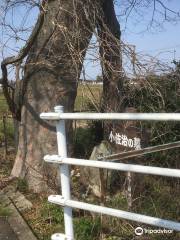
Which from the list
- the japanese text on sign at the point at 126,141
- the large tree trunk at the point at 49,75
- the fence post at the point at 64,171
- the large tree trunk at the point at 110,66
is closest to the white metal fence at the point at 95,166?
the fence post at the point at 64,171

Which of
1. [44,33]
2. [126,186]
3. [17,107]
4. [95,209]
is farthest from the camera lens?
[17,107]

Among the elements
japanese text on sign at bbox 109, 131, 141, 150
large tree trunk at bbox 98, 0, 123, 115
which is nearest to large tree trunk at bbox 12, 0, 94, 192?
large tree trunk at bbox 98, 0, 123, 115

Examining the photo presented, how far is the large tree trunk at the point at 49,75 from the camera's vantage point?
7.04 metres

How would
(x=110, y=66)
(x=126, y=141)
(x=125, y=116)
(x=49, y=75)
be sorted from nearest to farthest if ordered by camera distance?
(x=125, y=116) < (x=126, y=141) < (x=110, y=66) < (x=49, y=75)

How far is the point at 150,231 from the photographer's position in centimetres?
488

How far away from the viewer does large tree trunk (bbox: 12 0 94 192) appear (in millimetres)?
7039

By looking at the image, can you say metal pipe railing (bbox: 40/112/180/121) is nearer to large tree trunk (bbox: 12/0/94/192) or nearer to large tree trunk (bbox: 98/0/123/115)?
large tree trunk (bbox: 98/0/123/115)

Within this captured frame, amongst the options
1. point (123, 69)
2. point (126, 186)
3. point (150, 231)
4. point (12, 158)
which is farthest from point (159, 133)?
point (12, 158)

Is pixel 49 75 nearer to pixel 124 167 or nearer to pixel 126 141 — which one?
pixel 126 141

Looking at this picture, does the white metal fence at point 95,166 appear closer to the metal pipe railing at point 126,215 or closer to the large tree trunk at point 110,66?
the metal pipe railing at point 126,215

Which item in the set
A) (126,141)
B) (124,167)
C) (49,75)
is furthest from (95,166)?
(49,75)

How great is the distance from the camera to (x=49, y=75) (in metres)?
7.18

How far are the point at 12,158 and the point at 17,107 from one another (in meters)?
1.92

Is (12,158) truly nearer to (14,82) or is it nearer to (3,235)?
(14,82)
